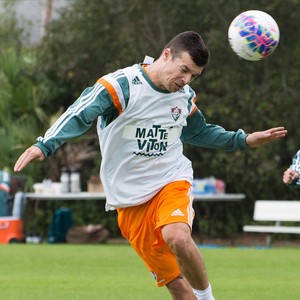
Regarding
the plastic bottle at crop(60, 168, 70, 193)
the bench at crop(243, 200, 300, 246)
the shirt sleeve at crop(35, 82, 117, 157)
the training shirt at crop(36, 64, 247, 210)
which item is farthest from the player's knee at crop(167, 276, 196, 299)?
the plastic bottle at crop(60, 168, 70, 193)

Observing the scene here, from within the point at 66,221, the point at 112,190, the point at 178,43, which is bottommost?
the point at 66,221

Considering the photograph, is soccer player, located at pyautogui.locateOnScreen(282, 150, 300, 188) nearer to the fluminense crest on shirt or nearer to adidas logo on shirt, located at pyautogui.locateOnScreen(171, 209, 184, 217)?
the fluminense crest on shirt

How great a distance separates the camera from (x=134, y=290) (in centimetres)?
1056

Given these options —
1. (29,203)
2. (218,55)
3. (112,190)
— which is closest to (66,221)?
(29,203)

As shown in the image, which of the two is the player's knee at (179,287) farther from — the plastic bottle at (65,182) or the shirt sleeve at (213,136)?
the plastic bottle at (65,182)

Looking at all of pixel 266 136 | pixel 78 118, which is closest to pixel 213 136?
pixel 266 136

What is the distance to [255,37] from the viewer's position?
9914 mm

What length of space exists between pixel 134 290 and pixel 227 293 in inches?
38.3

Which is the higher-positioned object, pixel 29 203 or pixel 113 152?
pixel 113 152

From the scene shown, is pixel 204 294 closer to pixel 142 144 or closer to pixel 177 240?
pixel 177 240

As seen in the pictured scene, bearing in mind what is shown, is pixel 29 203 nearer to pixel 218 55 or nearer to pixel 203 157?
pixel 203 157

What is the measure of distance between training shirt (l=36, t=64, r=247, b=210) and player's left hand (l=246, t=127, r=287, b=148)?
558mm

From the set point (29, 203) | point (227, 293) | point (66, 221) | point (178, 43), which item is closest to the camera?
point (178, 43)

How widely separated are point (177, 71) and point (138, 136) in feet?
1.78
